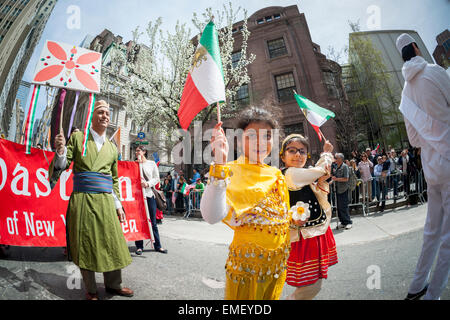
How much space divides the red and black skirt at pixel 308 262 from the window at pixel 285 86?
488 cm

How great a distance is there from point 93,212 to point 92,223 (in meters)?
0.09

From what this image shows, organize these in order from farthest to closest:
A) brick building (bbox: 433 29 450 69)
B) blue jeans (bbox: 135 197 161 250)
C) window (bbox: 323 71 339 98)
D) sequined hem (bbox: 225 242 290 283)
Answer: window (bbox: 323 71 339 98) < blue jeans (bbox: 135 197 161 250) < brick building (bbox: 433 29 450 69) < sequined hem (bbox: 225 242 290 283)

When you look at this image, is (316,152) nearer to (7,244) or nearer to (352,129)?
(352,129)

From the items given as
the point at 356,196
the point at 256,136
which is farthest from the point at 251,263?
the point at 356,196

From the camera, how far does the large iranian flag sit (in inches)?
47.6

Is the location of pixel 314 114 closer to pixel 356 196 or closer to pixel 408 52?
pixel 408 52

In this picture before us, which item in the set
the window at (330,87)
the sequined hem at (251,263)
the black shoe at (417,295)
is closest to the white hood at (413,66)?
the black shoe at (417,295)

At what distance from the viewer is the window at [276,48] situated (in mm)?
4871

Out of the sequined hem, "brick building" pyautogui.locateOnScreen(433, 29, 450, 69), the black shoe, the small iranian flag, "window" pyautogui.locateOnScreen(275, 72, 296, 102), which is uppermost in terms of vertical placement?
"window" pyautogui.locateOnScreen(275, 72, 296, 102)

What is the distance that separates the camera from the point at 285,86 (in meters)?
5.89

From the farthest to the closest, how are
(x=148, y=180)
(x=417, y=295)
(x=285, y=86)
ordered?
1. (x=285, y=86)
2. (x=148, y=180)
3. (x=417, y=295)

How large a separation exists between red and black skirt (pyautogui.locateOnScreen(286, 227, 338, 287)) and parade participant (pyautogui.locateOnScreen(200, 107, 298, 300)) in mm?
426

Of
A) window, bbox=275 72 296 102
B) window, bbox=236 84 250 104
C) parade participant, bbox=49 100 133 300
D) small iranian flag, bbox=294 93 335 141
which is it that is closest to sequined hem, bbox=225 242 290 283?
parade participant, bbox=49 100 133 300

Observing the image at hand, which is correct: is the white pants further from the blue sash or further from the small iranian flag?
the blue sash
